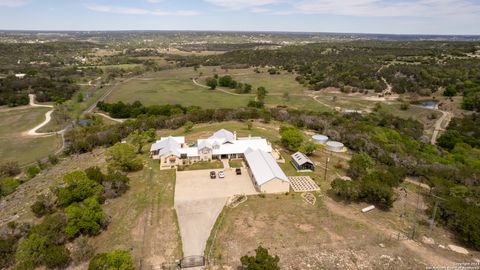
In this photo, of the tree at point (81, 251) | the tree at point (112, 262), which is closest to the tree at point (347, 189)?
the tree at point (112, 262)

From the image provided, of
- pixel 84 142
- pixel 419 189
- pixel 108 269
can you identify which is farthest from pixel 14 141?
pixel 419 189

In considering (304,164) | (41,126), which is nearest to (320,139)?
(304,164)

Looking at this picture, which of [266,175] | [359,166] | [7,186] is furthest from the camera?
[7,186]

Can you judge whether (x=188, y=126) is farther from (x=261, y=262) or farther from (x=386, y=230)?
(x=261, y=262)

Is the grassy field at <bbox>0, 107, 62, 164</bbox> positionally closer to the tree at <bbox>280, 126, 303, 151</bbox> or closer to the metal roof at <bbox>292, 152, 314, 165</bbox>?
the tree at <bbox>280, 126, 303, 151</bbox>

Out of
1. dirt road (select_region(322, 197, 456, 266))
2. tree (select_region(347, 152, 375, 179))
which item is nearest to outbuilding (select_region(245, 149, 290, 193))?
dirt road (select_region(322, 197, 456, 266))

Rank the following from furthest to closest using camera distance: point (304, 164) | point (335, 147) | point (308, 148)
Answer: point (335, 147) < point (308, 148) < point (304, 164)

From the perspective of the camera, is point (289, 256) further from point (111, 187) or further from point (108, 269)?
point (111, 187)
